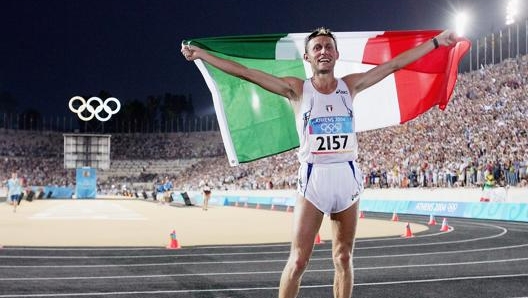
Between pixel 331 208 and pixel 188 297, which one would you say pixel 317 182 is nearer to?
pixel 331 208

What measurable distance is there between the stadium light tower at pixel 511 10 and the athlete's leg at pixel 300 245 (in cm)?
6079

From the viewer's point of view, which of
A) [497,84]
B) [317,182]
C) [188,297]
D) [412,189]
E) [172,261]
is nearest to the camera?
[317,182]

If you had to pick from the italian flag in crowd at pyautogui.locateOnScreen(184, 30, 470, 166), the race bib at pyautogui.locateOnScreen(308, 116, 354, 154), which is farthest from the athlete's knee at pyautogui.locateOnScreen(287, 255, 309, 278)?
the italian flag in crowd at pyautogui.locateOnScreen(184, 30, 470, 166)

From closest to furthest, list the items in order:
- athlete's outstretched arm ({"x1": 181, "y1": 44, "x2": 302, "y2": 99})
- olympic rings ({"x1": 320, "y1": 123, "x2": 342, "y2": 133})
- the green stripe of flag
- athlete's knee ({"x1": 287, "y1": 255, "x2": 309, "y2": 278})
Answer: athlete's knee ({"x1": 287, "y1": 255, "x2": 309, "y2": 278}) < olympic rings ({"x1": 320, "y1": 123, "x2": 342, "y2": 133}) < athlete's outstretched arm ({"x1": 181, "y1": 44, "x2": 302, "y2": 99}) < the green stripe of flag

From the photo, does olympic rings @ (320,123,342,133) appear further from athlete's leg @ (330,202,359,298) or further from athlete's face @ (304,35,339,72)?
athlete's leg @ (330,202,359,298)

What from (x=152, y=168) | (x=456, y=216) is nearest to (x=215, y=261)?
(x=456, y=216)

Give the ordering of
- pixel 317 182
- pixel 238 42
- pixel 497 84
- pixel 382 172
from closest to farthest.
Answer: pixel 317 182 < pixel 238 42 < pixel 382 172 < pixel 497 84

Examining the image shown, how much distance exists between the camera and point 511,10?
6006cm

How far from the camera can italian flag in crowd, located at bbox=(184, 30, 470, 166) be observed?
7.06 meters

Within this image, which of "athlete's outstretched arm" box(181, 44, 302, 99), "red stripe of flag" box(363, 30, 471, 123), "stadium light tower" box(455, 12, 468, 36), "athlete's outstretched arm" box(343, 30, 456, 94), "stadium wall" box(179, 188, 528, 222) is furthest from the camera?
"stadium light tower" box(455, 12, 468, 36)

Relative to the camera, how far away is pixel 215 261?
1209cm

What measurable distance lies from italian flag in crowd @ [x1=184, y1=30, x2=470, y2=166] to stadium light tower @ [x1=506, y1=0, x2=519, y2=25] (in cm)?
5768

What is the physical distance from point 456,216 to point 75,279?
→ 23.8m

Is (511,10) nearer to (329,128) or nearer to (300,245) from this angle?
(329,128)
